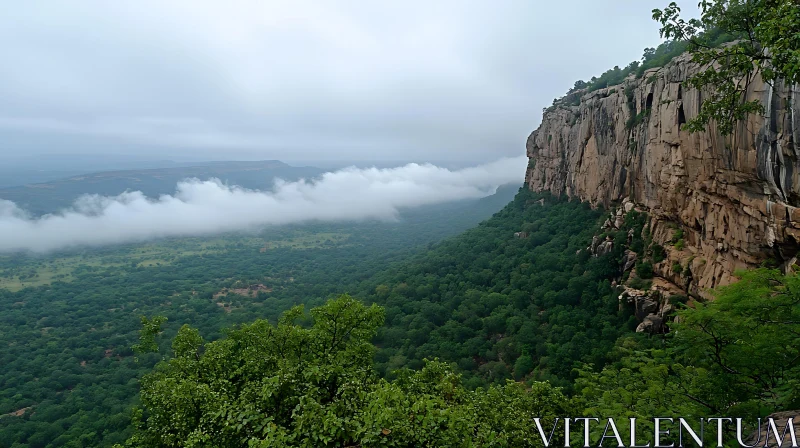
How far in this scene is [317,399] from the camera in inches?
424

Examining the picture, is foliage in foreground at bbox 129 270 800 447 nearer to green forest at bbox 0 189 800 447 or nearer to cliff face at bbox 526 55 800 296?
green forest at bbox 0 189 800 447

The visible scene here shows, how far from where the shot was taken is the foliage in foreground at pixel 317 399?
8.59 m

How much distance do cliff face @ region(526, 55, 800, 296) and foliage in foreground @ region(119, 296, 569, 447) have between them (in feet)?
55.9

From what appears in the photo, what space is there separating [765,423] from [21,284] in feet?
584

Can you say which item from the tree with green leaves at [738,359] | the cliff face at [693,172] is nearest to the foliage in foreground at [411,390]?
the tree with green leaves at [738,359]

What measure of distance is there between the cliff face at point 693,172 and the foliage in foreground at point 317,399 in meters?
17.0

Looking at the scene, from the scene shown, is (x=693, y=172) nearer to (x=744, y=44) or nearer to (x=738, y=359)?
(x=744, y=44)

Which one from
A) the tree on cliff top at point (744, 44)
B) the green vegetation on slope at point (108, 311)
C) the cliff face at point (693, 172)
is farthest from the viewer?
the green vegetation on slope at point (108, 311)

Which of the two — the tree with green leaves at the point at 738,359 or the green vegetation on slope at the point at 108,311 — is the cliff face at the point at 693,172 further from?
the green vegetation on slope at the point at 108,311

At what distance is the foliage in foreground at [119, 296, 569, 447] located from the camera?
338 inches

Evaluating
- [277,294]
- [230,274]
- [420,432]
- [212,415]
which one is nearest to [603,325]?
[420,432]

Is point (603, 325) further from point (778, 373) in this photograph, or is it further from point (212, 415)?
point (212, 415)

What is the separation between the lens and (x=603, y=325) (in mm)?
30641

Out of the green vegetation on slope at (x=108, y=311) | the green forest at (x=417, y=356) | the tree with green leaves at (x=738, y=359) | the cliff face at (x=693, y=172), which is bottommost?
the green vegetation on slope at (x=108, y=311)
